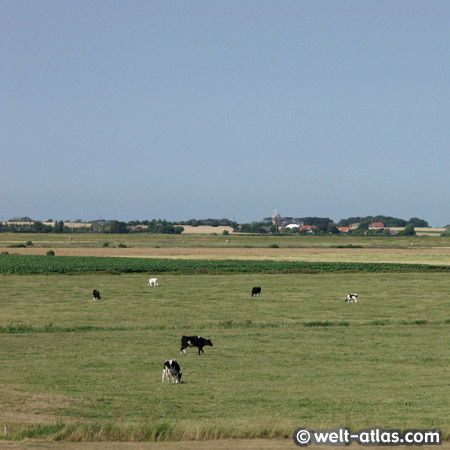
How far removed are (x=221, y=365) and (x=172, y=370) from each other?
12.9ft

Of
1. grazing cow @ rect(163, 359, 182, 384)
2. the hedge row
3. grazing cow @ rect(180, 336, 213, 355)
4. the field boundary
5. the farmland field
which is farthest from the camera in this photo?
the hedge row

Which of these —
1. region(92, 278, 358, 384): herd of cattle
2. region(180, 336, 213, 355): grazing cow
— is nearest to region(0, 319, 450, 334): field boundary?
region(92, 278, 358, 384): herd of cattle

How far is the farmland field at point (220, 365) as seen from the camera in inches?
794

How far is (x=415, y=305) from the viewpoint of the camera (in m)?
52.7

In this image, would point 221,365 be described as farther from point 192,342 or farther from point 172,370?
point 172,370

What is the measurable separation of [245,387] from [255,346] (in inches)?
338

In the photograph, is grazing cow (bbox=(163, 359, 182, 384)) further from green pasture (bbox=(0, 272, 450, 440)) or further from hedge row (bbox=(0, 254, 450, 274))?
hedge row (bbox=(0, 254, 450, 274))

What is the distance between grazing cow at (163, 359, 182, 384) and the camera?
82.3ft

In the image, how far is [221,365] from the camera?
94.1 feet

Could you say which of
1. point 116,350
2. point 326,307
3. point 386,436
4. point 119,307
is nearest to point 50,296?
point 119,307

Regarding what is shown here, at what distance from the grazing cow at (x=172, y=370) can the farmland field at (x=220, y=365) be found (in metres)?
0.61

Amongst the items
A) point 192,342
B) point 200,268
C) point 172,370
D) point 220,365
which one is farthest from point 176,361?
point 200,268

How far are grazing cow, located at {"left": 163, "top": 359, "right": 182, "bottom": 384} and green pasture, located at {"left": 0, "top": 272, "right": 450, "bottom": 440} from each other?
1.40ft

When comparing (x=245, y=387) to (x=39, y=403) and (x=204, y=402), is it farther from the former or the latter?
(x=39, y=403)
